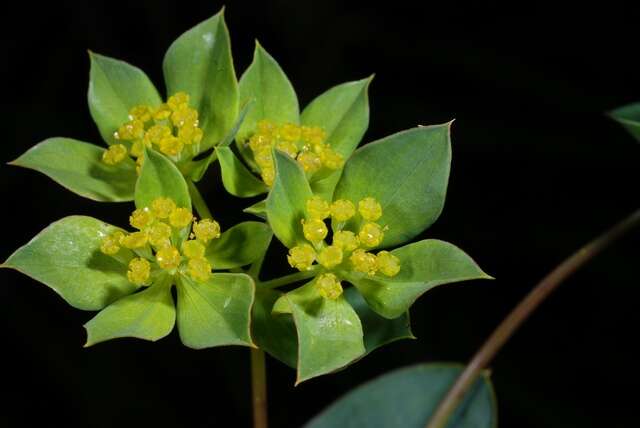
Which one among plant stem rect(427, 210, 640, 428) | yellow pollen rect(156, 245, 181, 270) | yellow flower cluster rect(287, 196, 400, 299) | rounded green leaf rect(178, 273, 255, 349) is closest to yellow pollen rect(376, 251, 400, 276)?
yellow flower cluster rect(287, 196, 400, 299)

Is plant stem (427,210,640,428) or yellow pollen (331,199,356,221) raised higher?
yellow pollen (331,199,356,221)

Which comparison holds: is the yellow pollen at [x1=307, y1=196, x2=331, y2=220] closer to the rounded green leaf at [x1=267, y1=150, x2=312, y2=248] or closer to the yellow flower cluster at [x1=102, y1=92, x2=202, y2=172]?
the rounded green leaf at [x1=267, y1=150, x2=312, y2=248]

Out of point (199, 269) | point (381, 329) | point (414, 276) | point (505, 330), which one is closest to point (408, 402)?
point (505, 330)

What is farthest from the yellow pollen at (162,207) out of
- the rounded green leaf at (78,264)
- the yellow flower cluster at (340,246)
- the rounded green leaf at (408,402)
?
the rounded green leaf at (408,402)

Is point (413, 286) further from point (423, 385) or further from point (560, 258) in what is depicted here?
point (560, 258)

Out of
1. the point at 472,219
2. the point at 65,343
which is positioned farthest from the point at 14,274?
the point at 472,219

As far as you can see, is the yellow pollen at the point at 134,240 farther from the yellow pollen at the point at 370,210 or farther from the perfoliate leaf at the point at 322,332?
the yellow pollen at the point at 370,210
